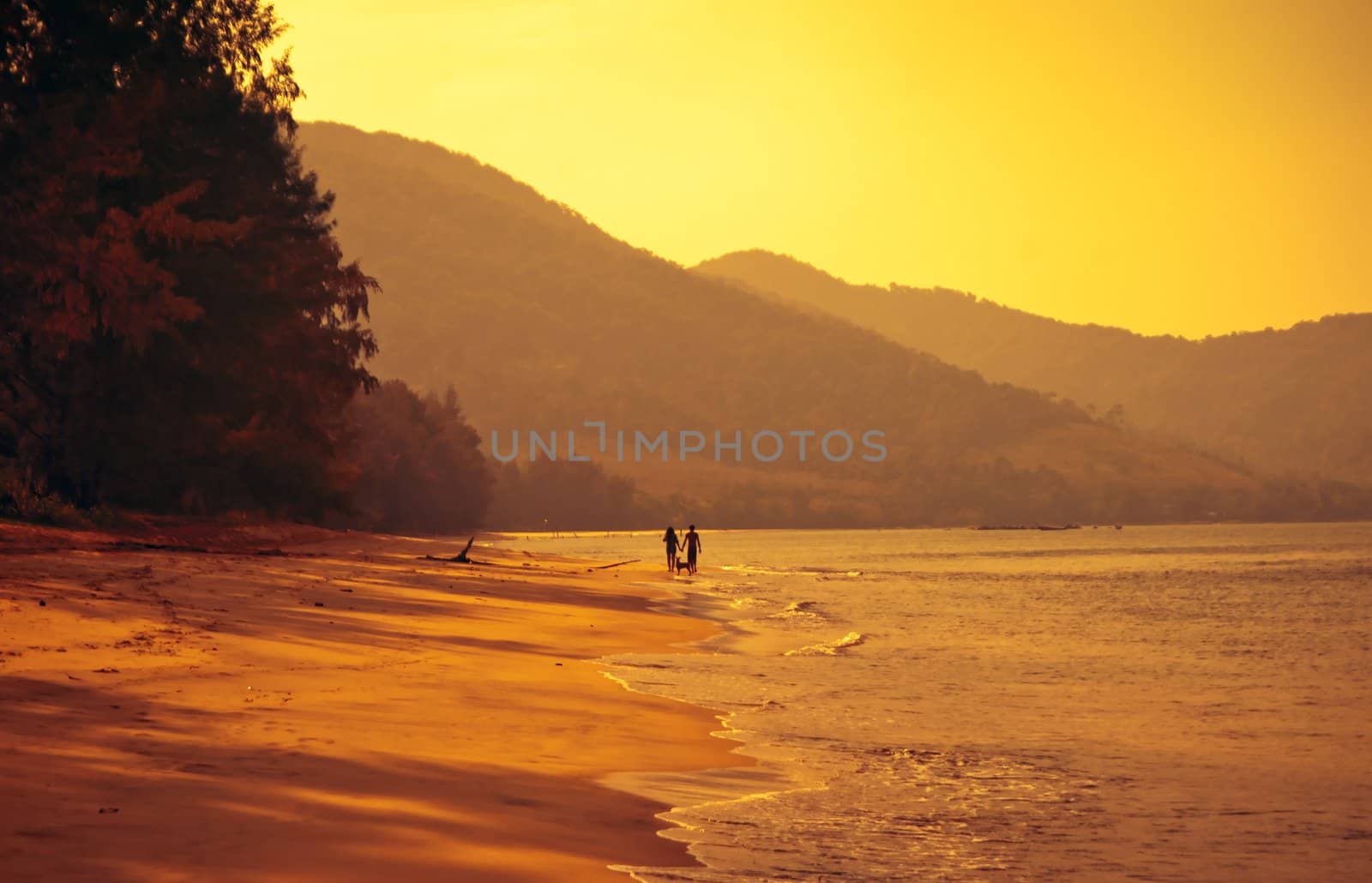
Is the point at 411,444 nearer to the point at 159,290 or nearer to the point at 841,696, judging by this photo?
the point at 159,290

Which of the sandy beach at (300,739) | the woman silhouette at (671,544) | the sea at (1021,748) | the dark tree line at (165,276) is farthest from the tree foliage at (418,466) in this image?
the sandy beach at (300,739)

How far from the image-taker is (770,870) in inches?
358

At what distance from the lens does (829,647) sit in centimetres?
2648

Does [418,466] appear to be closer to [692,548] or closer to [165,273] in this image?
[692,548]

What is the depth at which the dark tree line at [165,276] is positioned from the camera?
36.2 metres

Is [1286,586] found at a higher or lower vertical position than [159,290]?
lower

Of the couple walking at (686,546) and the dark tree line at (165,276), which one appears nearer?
the dark tree line at (165,276)

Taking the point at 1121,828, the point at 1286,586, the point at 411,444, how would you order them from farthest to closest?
the point at 411,444, the point at 1286,586, the point at 1121,828

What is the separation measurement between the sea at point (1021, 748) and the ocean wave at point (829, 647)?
0.38ft

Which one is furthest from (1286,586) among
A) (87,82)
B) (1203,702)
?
(87,82)

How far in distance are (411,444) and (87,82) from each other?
283 ft

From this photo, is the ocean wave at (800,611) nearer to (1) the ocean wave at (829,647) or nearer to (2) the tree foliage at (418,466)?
(1) the ocean wave at (829,647)

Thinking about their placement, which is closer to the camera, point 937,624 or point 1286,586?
point 937,624

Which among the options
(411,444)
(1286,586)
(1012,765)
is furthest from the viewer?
(411,444)
